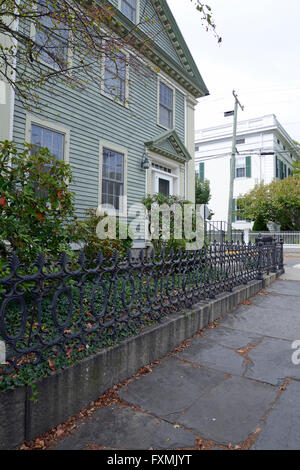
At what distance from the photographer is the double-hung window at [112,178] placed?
9000mm

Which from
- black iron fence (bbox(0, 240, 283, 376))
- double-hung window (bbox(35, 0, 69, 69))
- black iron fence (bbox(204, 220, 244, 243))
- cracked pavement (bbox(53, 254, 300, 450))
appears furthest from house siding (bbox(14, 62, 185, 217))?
cracked pavement (bbox(53, 254, 300, 450))

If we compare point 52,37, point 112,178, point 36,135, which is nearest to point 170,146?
point 112,178

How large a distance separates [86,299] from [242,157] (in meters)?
27.2

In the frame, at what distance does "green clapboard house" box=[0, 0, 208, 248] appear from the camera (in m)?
7.43

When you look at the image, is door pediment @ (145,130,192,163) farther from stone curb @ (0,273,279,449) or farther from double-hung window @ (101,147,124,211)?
stone curb @ (0,273,279,449)

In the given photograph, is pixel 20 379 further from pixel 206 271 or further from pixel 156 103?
pixel 156 103

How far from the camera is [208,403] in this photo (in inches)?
101

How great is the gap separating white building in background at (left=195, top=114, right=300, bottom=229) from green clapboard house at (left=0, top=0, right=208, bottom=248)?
49.9 ft

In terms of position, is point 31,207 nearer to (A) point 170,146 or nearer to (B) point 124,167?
(B) point 124,167

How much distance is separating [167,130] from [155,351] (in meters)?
9.79

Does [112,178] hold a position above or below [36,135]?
below

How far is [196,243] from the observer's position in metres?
7.00

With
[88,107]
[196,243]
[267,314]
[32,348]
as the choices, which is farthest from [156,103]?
[32,348]

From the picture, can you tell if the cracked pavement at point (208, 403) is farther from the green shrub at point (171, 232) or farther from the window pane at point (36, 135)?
the window pane at point (36, 135)
